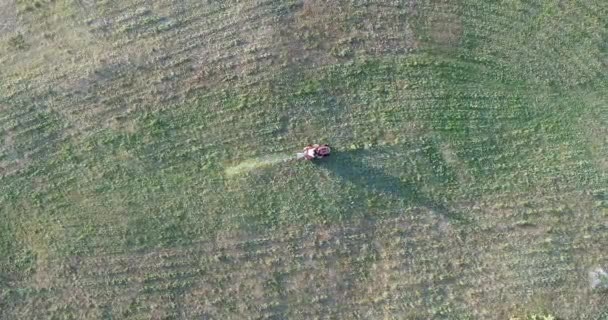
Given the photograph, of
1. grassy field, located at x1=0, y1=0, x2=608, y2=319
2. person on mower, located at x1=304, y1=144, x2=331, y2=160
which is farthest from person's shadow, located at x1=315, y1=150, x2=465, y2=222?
person on mower, located at x1=304, y1=144, x2=331, y2=160

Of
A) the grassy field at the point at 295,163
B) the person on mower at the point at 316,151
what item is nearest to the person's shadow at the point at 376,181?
the grassy field at the point at 295,163

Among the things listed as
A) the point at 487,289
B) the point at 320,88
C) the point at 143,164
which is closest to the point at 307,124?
the point at 320,88

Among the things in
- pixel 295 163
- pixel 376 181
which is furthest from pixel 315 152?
pixel 376 181

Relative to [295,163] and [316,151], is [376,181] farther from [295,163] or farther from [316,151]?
[295,163]

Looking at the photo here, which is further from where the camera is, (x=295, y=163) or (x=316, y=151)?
(x=295, y=163)

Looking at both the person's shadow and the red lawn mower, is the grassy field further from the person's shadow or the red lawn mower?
the red lawn mower
